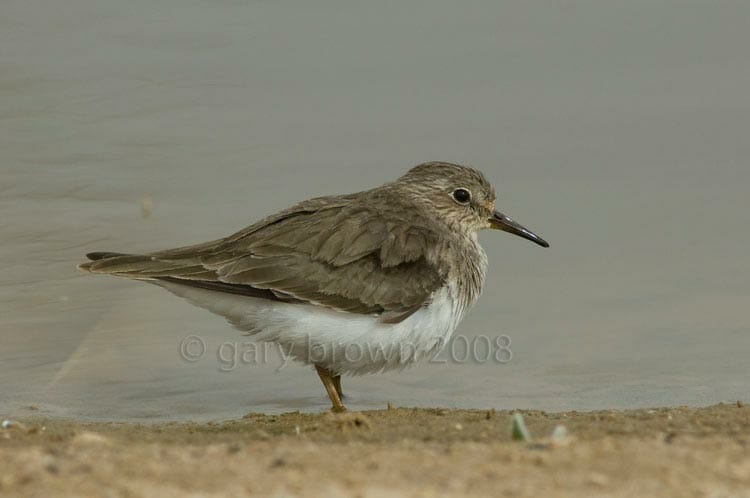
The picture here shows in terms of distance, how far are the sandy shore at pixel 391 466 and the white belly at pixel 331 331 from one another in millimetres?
1977

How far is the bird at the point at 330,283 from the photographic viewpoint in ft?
24.8

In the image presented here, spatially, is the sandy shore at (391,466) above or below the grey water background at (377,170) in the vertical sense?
below

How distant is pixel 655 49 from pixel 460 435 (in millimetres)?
8135

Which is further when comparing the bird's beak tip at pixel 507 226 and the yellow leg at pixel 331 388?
the bird's beak tip at pixel 507 226

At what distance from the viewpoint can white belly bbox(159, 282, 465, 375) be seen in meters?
7.53

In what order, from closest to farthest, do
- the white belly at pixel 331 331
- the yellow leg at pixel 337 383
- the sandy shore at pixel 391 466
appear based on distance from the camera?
1. the sandy shore at pixel 391 466
2. the white belly at pixel 331 331
3. the yellow leg at pixel 337 383

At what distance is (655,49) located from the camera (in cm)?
1294

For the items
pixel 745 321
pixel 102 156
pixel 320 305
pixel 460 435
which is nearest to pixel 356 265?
pixel 320 305

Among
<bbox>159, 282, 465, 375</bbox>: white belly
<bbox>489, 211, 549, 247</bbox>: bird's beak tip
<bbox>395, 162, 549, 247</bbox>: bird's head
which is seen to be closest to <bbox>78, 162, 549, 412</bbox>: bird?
<bbox>159, 282, 465, 375</bbox>: white belly

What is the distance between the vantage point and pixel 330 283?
7.61 m

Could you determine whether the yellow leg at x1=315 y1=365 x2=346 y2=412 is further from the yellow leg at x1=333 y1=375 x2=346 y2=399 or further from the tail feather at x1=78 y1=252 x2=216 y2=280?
the tail feather at x1=78 y1=252 x2=216 y2=280

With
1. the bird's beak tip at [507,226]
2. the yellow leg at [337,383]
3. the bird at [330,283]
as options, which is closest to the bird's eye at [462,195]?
the bird's beak tip at [507,226]

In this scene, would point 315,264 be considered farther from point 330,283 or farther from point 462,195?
point 462,195

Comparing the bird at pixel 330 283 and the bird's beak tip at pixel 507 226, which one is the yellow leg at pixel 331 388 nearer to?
the bird at pixel 330 283
